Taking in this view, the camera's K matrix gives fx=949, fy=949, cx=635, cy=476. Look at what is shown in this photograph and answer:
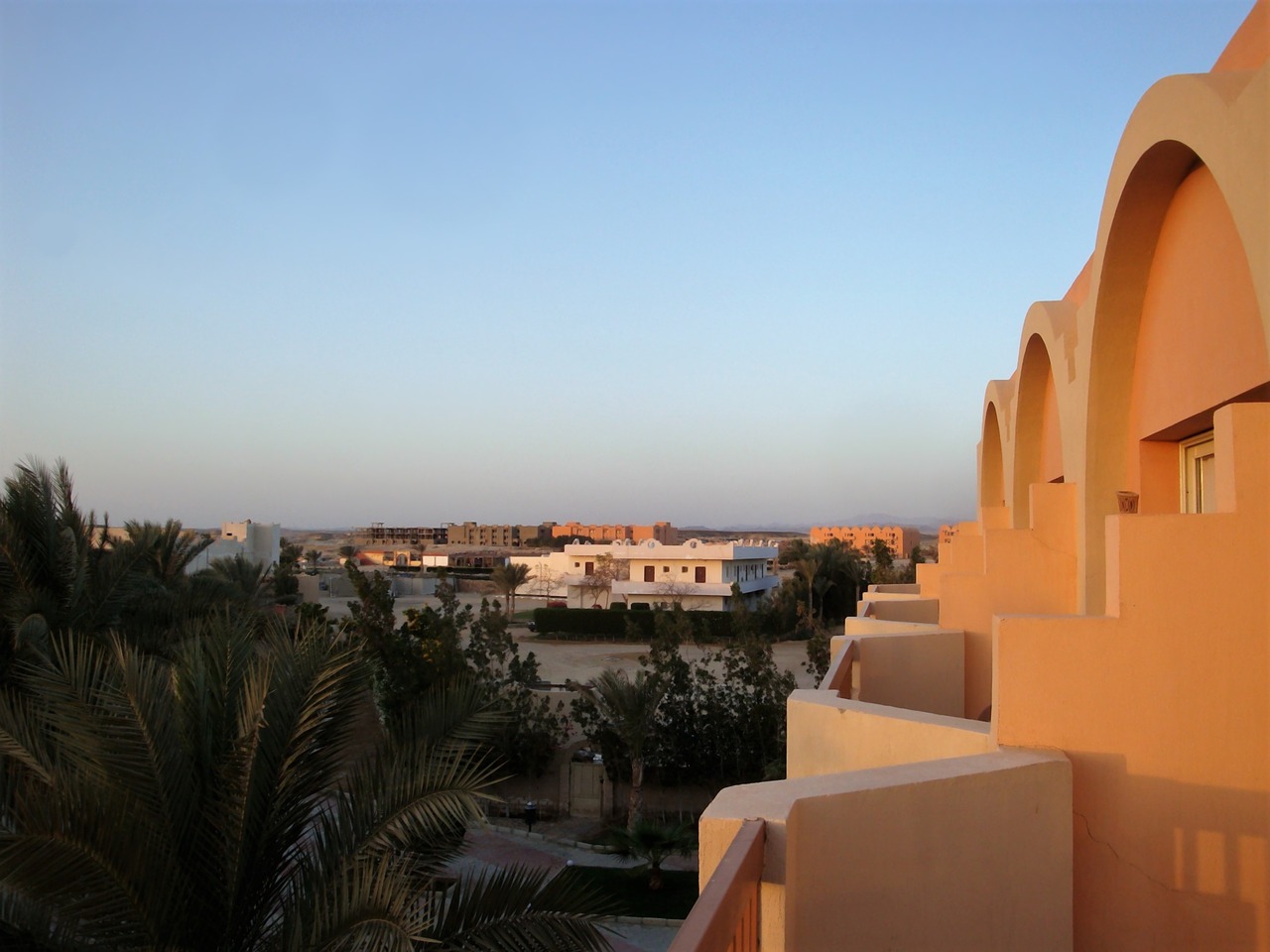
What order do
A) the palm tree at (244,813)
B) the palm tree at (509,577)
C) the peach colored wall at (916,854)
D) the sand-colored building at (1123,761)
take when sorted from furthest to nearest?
the palm tree at (509,577) → the palm tree at (244,813) → the sand-colored building at (1123,761) → the peach colored wall at (916,854)

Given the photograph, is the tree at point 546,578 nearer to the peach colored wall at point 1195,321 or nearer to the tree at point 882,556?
the tree at point 882,556

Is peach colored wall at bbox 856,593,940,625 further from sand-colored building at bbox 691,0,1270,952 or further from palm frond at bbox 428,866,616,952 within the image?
palm frond at bbox 428,866,616,952

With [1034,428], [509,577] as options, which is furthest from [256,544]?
[1034,428]

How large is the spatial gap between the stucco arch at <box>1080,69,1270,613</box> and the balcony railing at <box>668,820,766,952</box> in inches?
106

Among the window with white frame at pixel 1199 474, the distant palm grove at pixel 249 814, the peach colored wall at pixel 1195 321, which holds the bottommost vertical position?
the distant palm grove at pixel 249 814

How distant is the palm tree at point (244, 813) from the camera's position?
154 inches

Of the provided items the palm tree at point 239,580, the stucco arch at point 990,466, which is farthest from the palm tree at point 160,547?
the stucco arch at point 990,466

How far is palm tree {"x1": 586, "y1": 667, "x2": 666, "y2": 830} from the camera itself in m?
17.9

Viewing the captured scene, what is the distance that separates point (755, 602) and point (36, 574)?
144ft

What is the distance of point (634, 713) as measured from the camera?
1794 cm

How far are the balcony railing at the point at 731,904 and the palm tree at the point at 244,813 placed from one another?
4.46 feet

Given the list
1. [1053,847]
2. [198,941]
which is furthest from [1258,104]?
[198,941]

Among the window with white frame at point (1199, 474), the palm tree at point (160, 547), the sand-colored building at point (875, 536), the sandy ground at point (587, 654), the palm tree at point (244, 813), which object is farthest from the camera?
the sand-colored building at point (875, 536)

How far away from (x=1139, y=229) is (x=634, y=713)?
46.6ft
